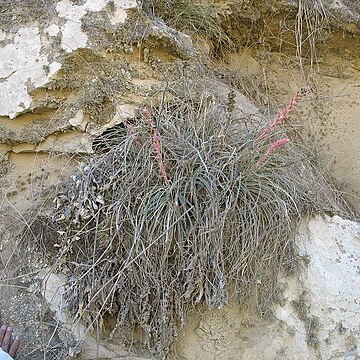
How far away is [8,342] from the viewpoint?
68.5 inches

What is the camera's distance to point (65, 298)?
1780 millimetres

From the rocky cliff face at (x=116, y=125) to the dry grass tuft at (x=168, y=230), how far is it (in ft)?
0.28

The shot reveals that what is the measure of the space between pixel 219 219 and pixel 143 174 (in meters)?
0.26

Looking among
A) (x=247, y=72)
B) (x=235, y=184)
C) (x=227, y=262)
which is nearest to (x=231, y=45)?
(x=247, y=72)

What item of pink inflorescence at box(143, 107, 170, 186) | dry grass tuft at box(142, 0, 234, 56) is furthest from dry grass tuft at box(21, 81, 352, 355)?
dry grass tuft at box(142, 0, 234, 56)

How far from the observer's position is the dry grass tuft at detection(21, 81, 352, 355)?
68.4 inches

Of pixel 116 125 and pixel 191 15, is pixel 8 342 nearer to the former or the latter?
pixel 116 125

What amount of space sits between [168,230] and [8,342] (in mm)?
568

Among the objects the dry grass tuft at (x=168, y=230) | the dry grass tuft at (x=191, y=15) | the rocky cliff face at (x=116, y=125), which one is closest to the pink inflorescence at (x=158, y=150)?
the dry grass tuft at (x=168, y=230)

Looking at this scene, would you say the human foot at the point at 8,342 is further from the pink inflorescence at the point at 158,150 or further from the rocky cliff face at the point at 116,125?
the pink inflorescence at the point at 158,150

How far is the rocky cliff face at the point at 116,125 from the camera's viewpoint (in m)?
1.83

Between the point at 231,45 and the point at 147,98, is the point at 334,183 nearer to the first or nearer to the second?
the point at 231,45

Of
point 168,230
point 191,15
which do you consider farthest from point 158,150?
point 191,15

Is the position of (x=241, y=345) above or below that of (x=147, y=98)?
below
